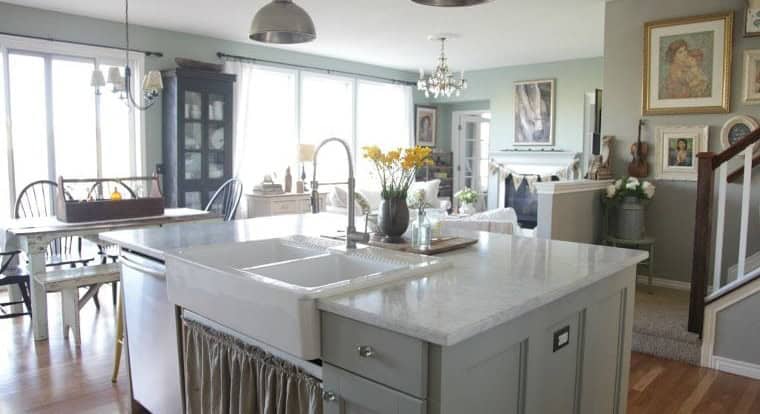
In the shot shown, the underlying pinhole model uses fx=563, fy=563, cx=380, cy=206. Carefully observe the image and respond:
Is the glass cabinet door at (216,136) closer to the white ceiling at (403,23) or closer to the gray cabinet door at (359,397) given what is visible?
the white ceiling at (403,23)

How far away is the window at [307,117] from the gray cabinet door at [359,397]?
542 centimetres

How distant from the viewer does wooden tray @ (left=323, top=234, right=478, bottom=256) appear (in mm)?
2160

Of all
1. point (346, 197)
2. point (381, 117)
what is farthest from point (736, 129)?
point (381, 117)

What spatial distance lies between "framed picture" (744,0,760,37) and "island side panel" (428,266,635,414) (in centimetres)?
296

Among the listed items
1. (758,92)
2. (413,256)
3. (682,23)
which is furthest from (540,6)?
(413,256)

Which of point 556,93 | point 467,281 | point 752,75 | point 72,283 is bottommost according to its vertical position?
point 72,283

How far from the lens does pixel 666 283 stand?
466 cm

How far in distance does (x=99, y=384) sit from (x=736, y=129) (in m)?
4.63

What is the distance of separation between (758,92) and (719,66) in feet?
1.09

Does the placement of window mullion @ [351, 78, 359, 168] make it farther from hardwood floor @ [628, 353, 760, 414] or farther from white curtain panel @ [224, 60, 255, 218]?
hardwood floor @ [628, 353, 760, 414]

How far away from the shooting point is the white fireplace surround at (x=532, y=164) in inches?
308

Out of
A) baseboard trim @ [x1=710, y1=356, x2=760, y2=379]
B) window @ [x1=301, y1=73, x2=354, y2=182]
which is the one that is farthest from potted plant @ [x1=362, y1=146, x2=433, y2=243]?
window @ [x1=301, y1=73, x2=354, y2=182]

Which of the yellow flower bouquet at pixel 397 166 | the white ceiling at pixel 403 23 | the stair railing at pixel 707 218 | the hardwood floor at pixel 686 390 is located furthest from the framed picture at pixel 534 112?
the yellow flower bouquet at pixel 397 166

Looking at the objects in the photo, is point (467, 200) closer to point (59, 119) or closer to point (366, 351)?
point (59, 119)
